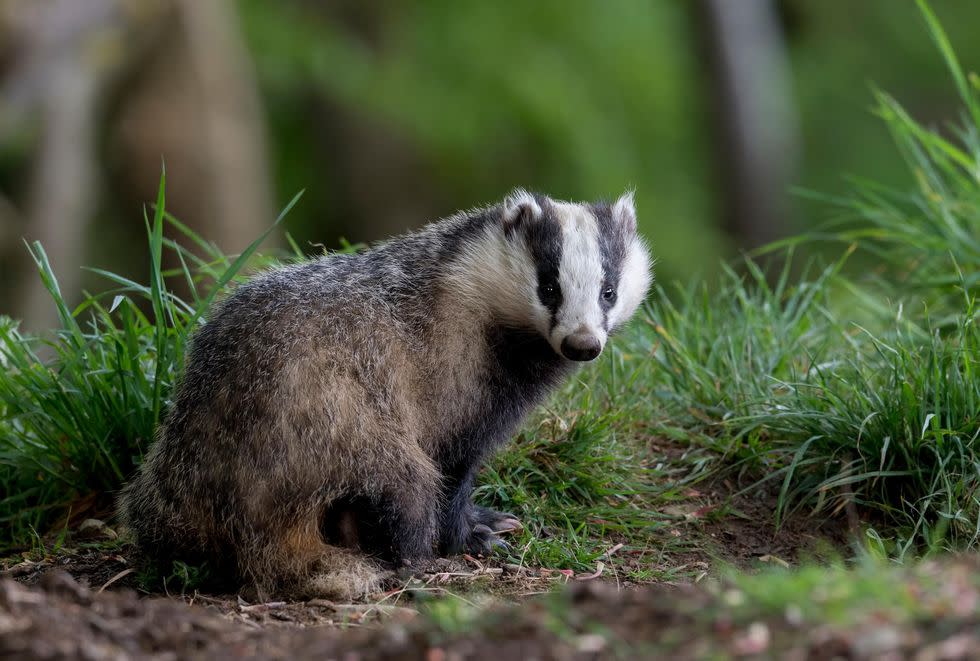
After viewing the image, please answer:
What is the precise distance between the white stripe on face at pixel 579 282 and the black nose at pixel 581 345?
2 centimetres

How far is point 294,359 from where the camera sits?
4285mm

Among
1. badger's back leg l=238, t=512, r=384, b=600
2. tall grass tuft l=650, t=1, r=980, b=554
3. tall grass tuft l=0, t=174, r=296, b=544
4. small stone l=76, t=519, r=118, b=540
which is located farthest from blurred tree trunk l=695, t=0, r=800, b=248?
badger's back leg l=238, t=512, r=384, b=600

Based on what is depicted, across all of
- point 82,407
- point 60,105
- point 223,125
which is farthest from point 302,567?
point 223,125

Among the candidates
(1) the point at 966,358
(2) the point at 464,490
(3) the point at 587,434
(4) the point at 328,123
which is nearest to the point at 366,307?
(2) the point at 464,490

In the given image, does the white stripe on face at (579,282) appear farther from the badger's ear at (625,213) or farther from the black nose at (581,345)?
the badger's ear at (625,213)

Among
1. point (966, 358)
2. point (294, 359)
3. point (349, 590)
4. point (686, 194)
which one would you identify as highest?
point (294, 359)

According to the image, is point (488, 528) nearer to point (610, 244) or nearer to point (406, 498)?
point (406, 498)

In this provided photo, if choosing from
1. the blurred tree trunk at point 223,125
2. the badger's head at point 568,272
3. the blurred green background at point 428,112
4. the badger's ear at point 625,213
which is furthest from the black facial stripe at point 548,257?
the blurred tree trunk at point 223,125

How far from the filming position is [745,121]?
1366cm

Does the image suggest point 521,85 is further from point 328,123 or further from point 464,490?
point 464,490

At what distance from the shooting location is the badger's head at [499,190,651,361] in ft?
15.3

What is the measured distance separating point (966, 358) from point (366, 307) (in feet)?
7.77

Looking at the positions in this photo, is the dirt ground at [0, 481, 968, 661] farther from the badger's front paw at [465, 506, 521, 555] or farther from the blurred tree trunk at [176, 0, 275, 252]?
the blurred tree trunk at [176, 0, 275, 252]

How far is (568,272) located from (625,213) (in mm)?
661
